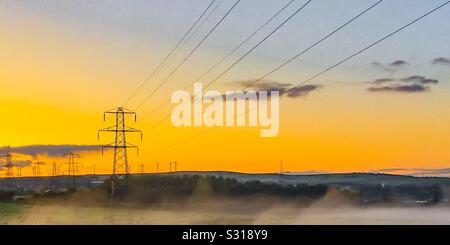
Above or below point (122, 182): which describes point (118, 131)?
above

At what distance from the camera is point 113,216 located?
30875mm
